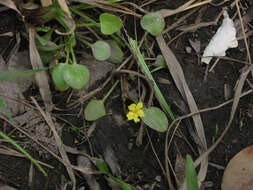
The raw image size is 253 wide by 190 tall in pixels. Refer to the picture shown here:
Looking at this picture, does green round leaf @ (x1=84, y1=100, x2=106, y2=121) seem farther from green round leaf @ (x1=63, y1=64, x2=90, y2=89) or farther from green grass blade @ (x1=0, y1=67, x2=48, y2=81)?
green grass blade @ (x1=0, y1=67, x2=48, y2=81)

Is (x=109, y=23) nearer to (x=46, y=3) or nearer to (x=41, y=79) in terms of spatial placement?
(x=46, y=3)

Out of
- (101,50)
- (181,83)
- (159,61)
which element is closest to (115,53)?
(101,50)

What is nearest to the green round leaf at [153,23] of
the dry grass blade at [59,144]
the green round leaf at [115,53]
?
the green round leaf at [115,53]

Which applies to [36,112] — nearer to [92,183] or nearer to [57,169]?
[57,169]

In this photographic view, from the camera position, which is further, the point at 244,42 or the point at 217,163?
the point at 244,42

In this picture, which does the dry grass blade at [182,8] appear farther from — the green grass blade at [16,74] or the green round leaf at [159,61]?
the green grass blade at [16,74]

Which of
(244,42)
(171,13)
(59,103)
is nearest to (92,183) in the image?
(59,103)
